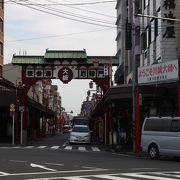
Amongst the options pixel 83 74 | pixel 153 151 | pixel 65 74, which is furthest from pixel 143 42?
pixel 153 151

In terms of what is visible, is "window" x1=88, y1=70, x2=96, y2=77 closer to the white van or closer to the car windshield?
the car windshield

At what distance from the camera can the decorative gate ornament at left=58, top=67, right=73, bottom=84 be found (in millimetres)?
55875

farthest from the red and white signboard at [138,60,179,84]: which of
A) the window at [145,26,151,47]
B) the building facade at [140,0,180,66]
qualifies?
the window at [145,26,151,47]

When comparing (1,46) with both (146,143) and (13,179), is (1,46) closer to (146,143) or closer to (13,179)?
(146,143)

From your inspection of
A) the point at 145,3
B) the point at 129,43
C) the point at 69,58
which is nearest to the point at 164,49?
the point at 129,43

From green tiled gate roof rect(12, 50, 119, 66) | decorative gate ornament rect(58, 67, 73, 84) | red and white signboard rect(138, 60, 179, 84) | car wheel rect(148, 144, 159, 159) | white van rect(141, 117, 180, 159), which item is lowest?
car wheel rect(148, 144, 159, 159)

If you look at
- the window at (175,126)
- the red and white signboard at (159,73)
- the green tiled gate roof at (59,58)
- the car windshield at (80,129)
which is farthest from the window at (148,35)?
the window at (175,126)

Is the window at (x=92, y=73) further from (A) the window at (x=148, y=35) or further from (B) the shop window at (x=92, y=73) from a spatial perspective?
(A) the window at (x=148, y=35)

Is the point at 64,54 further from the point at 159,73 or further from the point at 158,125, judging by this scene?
the point at 158,125

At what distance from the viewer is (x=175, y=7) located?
120 feet

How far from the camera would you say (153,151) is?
27969mm

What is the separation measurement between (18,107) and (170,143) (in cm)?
2899

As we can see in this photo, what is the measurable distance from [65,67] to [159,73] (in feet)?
78.9

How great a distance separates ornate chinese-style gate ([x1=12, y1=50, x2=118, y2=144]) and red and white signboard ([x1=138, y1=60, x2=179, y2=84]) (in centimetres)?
2044
